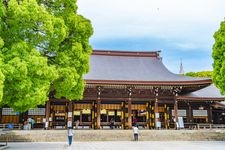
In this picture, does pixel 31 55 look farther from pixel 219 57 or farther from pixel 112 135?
pixel 219 57

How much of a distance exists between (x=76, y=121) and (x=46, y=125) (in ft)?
15.3

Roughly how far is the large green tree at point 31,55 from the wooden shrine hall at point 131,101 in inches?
454

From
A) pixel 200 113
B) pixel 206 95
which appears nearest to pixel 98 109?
pixel 200 113

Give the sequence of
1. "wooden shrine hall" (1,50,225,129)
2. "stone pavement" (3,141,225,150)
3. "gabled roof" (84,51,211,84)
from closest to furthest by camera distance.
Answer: "stone pavement" (3,141,225,150) → "wooden shrine hall" (1,50,225,129) → "gabled roof" (84,51,211,84)

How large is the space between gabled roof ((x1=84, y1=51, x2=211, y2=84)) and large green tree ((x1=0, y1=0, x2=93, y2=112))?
11579 millimetres

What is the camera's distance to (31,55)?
15.4m

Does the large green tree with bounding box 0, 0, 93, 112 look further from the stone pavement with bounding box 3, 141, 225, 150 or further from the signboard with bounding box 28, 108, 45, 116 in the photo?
the signboard with bounding box 28, 108, 45, 116

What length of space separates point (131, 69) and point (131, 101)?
15.9 ft

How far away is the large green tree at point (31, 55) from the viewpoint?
48.1ft

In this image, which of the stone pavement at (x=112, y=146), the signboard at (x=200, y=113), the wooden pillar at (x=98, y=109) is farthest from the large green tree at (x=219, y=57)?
the signboard at (x=200, y=113)

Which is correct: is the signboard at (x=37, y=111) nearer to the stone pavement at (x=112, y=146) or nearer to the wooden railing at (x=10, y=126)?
the wooden railing at (x=10, y=126)

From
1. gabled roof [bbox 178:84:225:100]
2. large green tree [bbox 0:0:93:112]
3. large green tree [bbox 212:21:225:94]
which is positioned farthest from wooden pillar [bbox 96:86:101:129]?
large green tree [bbox 0:0:93:112]

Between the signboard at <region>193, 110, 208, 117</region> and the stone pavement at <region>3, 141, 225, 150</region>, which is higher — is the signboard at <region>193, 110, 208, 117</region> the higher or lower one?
the higher one

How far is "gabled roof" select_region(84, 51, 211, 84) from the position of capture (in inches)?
1250
